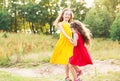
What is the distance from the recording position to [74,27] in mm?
6711

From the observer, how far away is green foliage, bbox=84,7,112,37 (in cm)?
3128

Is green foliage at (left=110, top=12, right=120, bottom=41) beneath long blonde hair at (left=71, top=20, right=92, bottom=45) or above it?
beneath

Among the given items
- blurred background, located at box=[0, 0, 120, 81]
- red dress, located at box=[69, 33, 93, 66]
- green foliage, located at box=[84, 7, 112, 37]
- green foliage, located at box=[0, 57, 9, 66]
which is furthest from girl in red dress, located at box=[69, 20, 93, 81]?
green foliage, located at box=[84, 7, 112, 37]

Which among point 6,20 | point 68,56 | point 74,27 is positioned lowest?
point 6,20

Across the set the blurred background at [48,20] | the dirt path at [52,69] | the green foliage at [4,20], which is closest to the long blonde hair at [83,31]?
the dirt path at [52,69]

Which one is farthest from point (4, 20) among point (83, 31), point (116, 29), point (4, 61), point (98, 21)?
point (83, 31)

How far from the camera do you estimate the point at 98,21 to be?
31.4m

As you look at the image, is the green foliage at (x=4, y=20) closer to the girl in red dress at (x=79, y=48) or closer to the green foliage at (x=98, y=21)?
the green foliage at (x=98, y=21)

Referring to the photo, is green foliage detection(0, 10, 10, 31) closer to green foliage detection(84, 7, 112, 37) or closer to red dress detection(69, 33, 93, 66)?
green foliage detection(84, 7, 112, 37)

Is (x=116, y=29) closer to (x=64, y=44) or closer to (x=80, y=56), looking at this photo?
(x=64, y=44)

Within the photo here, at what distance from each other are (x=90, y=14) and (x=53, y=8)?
1000cm

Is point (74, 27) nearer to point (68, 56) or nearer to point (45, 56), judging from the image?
point (68, 56)

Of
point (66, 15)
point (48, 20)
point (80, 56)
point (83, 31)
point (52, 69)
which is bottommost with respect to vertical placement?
point (48, 20)

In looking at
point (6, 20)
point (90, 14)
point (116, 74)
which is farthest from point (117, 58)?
point (6, 20)
